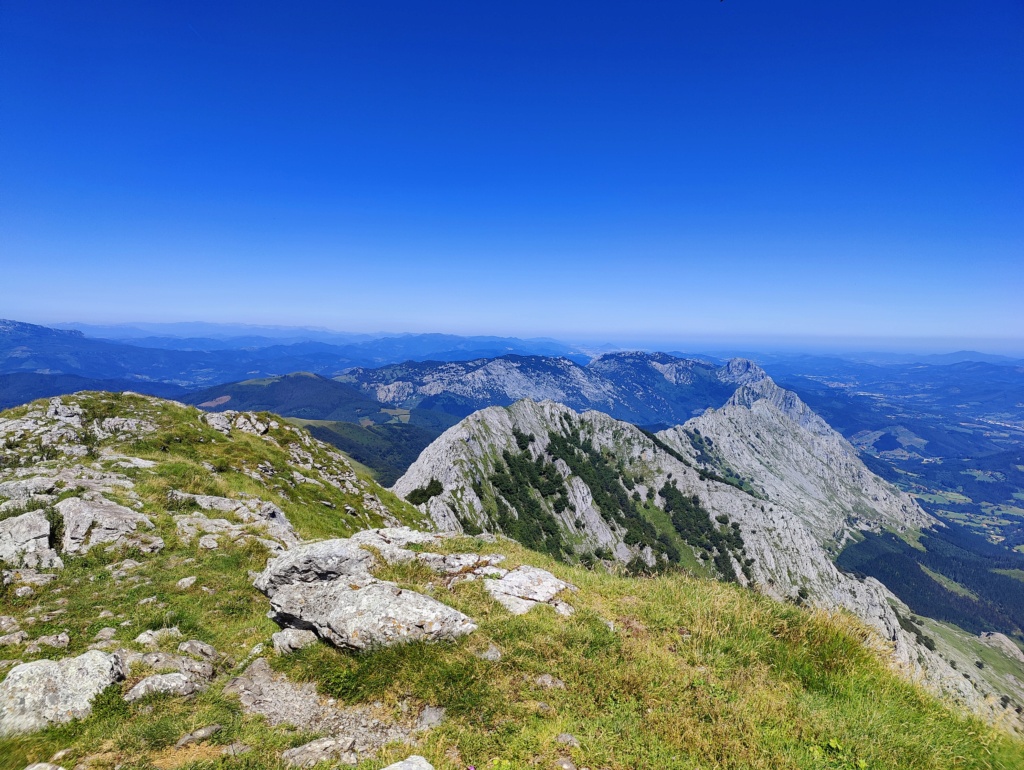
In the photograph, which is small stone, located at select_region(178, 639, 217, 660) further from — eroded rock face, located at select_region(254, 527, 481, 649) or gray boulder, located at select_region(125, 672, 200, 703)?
eroded rock face, located at select_region(254, 527, 481, 649)

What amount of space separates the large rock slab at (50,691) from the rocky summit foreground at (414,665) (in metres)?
0.03

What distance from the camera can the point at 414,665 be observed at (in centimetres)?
855

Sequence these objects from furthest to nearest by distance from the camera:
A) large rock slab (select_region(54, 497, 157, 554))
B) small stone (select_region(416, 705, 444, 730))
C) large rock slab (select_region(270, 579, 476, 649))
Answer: large rock slab (select_region(54, 497, 157, 554)) < large rock slab (select_region(270, 579, 476, 649)) < small stone (select_region(416, 705, 444, 730))

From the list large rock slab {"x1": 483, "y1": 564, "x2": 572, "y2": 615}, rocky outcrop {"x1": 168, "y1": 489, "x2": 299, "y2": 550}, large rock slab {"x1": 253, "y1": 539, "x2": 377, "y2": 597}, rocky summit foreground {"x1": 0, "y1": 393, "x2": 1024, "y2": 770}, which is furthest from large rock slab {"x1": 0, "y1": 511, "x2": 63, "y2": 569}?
large rock slab {"x1": 483, "y1": 564, "x2": 572, "y2": 615}

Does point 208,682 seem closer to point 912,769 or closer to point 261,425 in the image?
point 912,769

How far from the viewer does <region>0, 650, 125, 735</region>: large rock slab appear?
22.9 feet

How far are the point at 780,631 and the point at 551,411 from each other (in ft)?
523

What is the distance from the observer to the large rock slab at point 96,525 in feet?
48.1

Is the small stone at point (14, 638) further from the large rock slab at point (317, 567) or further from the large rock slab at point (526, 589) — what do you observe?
the large rock slab at point (526, 589)

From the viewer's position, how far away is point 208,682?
347 inches

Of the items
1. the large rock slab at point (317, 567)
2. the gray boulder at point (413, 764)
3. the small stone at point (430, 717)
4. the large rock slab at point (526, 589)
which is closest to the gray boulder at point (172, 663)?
the large rock slab at point (317, 567)

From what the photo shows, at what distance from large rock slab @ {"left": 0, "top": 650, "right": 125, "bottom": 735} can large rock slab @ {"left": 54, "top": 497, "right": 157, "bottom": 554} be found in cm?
888

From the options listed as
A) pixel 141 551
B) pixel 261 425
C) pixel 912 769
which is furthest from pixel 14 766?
pixel 261 425

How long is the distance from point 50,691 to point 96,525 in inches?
429
